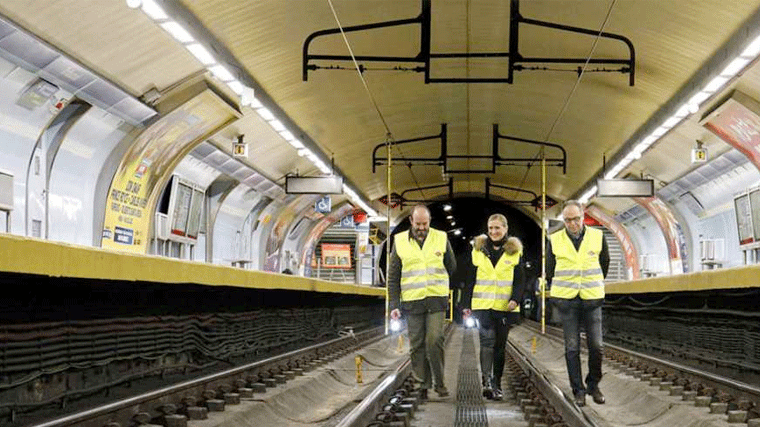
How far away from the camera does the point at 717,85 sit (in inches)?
575

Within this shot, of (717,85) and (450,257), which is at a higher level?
(717,85)

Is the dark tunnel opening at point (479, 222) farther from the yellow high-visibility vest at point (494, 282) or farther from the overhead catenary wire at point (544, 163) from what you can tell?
the yellow high-visibility vest at point (494, 282)

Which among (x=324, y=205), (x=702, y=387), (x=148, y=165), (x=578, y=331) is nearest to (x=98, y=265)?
(x=578, y=331)

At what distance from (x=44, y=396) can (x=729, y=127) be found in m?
14.7

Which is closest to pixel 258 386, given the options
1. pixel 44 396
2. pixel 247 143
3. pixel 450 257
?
pixel 450 257

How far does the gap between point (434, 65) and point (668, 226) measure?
1453 cm

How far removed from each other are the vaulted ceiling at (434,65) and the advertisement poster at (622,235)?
10293mm

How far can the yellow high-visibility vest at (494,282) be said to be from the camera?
9.69 metres

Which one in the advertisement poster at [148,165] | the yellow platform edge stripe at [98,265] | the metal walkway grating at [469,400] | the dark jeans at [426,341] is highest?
the advertisement poster at [148,165]

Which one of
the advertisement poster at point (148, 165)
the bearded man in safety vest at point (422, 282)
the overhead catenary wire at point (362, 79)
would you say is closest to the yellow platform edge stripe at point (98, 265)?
the bearded man in safety vest at point (422, 282)

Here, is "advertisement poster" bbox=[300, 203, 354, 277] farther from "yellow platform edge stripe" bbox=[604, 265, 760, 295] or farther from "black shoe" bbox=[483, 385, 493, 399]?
"black shoe" bbox=[483, 385, 493, 399]

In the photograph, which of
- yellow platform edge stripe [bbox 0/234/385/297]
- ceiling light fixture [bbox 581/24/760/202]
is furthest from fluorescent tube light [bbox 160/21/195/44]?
ceiling light fixture [bbox 581/24/760/202]

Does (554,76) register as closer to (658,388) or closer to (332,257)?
(658,388)

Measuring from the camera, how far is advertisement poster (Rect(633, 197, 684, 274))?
30.5 meters
